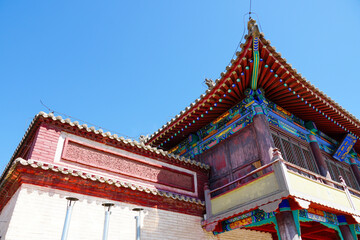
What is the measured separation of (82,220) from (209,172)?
4456mm

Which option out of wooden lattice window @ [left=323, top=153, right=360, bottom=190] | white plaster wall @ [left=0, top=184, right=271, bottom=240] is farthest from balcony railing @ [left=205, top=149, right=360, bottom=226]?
wooden lattice window @ [left=323, top=153, right=360, bottom=190]

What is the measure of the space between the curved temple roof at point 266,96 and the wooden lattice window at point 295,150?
111 cm

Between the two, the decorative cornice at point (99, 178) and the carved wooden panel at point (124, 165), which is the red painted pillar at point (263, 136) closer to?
the decorative cornice at point (99, 178)

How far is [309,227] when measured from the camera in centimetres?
801

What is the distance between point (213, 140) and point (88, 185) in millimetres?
4510

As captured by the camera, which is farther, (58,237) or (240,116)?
(240,116)

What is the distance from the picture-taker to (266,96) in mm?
8305

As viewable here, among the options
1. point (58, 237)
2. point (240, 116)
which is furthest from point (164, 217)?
point (240, 116)

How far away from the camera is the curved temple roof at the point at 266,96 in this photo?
6.87m

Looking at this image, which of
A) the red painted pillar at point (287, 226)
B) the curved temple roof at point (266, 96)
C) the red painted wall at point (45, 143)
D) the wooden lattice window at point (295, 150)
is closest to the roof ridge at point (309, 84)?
the curved temple roof at point (266, 96)

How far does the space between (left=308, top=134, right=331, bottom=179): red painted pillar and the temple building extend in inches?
1.4

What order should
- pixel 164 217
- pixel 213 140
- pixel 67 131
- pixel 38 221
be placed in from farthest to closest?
1. pixel 213 140
2. pixel 164 217
3. pixel 67 131
4. pixel 38 221

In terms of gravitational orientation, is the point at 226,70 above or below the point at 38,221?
above

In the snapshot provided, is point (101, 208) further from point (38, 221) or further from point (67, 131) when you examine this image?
point (67, 131)
